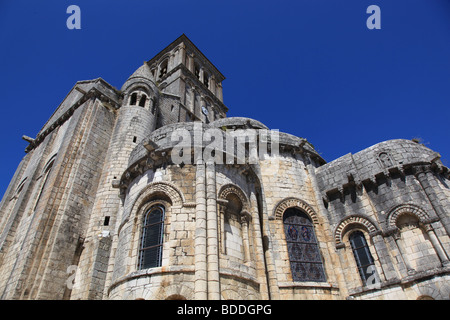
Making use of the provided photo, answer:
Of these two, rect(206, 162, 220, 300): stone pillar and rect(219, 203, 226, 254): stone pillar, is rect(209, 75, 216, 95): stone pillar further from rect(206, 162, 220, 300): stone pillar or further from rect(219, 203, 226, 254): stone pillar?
rect(219, 203, 226, 254): stone pillar

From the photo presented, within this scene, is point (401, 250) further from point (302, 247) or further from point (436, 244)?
point (302, 247)

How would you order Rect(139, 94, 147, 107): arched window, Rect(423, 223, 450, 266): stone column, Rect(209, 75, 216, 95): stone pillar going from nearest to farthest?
Rect(423, 223, 450, 266): stone column, Rect(139, 94, 147, 107): arched window, Rect(209, 75, 216, 95): stone pillar

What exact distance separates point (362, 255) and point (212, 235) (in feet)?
20.8

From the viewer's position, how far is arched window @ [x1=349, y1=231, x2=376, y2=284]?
35.2 feet

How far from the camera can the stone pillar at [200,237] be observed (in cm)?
745

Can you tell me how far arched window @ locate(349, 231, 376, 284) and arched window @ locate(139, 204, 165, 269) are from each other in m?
7.39

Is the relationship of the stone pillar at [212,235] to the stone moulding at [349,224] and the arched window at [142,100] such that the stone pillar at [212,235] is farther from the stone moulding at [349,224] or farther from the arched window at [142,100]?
the arched window at [142,100]

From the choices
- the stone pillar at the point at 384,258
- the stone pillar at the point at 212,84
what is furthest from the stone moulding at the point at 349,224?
the stone pillar at the point at 212,84

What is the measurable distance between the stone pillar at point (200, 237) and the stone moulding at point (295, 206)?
4124mm

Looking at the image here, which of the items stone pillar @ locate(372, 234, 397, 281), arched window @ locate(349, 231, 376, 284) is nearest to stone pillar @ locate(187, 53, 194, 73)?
arched window @ locate(349, 231, 376, 284)

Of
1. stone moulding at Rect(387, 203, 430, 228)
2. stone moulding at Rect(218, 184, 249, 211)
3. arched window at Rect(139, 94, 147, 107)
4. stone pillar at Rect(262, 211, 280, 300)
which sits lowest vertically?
stone pillar at Rect(262, 211, 280, 300)

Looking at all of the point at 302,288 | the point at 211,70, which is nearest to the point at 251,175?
the point at 302,288
